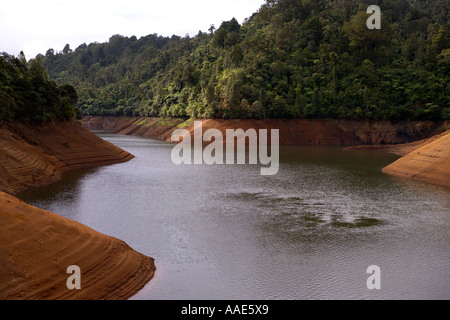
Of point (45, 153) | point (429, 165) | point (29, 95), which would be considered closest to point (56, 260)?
point (45, 153)

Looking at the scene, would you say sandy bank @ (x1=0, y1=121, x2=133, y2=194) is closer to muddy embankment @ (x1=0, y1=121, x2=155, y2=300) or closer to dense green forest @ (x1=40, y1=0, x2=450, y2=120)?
muddy embankment @ (x1=0, y1=121, x2=155, y2=300)

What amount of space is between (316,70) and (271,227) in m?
85.0

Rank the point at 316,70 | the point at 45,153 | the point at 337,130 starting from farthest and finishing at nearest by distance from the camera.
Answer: the point at 316,70, the point at 337,130, the point at 45,153

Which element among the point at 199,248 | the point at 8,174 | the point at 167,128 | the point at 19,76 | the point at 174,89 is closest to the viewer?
the point at 199,248

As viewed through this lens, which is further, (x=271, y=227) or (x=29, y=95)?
(x=29, y=95)

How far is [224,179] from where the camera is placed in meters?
49.2

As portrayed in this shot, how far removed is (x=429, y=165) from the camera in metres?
A: 49.5

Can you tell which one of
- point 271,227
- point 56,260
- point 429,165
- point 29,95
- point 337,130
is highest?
point 29,95

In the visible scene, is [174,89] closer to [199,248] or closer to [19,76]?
[19,76]

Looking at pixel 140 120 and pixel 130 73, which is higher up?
pixel 130 73

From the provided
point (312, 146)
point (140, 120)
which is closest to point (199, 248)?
point (312, 146)

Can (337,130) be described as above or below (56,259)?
above

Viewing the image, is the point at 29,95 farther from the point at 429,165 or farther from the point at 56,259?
the point at 429,165
